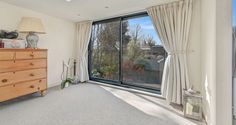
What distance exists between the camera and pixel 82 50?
15.4ft

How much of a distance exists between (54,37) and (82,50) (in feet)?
2.95

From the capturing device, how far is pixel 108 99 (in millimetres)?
3184

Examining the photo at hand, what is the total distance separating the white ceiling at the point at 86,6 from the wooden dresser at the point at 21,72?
102 cm

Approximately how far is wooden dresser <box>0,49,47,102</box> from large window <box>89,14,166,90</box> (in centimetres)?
175

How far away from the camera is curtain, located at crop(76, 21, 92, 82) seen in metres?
4.65

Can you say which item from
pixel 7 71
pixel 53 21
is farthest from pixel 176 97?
pixel 53 21

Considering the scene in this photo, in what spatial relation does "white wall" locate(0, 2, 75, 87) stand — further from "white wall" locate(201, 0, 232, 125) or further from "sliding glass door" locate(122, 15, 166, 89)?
"white wall" locate(201, 0, 232, 125)

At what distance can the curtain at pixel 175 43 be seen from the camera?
279 centimetres

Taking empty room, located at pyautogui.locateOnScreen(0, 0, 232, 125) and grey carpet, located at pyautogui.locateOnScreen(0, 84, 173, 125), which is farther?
grey carpet, located at pyautogui.locateOnScreen(0, 84, 173, 125)

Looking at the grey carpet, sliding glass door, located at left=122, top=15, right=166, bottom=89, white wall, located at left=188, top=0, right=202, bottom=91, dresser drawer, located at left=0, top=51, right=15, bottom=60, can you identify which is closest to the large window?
sliding glass door, located at left=122, top=15, right=166, bottom=89

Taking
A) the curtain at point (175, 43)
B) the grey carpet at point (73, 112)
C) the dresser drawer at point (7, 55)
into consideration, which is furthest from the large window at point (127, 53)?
the dresser drawer at point (7, 55)

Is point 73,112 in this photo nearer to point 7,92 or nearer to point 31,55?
point 7,92

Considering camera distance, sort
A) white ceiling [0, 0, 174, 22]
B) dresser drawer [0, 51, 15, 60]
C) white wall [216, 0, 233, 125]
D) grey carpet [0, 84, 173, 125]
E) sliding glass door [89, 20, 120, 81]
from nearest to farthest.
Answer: white wall [216, 0, 233, 125] < grey carpet [0, 84, 173, 125] < dresser drawer [0, 51, 15, 60] < white ceiling [0, 0, 174, 22] < sliding glass door [89, 20, 120, 81]

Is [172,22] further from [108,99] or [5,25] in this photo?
[5,25]
